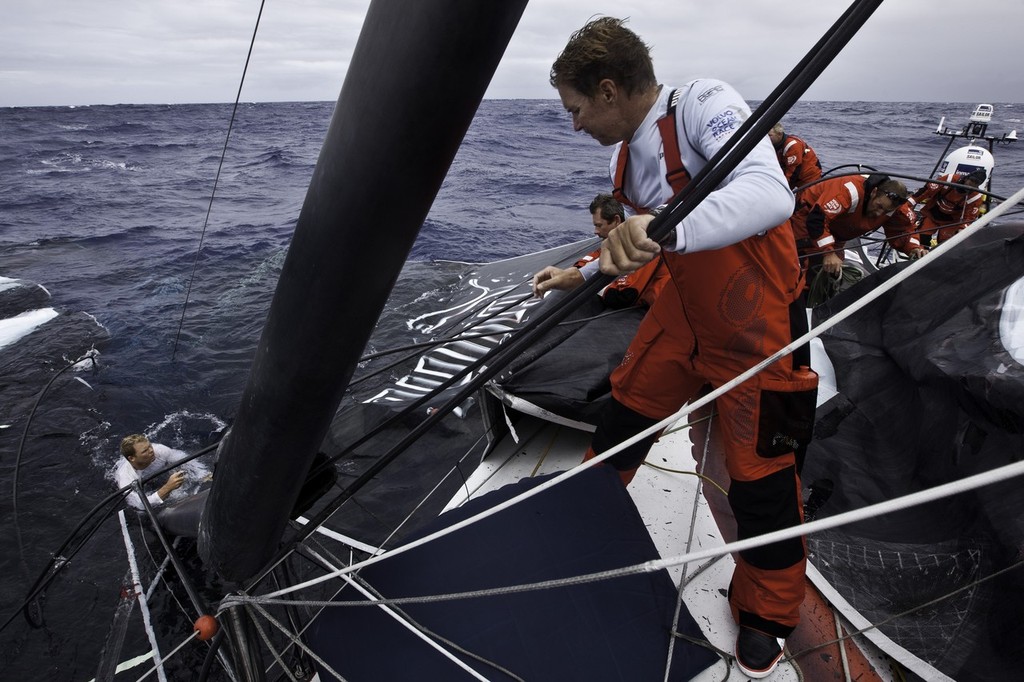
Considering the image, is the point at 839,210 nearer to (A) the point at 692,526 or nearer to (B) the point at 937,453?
(B) the point at 937,453

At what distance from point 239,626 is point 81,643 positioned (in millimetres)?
3375

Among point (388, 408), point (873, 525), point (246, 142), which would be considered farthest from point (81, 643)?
point (246, 142)

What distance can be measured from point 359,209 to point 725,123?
1.08 meters

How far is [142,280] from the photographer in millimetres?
10992

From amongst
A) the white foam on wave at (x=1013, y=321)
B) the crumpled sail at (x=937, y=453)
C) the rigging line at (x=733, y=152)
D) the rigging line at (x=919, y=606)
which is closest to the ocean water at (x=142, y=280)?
the rigging line at (x=733, y=152)

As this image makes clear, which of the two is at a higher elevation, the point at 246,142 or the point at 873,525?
the point at 246,142

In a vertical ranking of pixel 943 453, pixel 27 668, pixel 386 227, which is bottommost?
pixel 27 668

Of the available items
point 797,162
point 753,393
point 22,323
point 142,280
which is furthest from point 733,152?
point 142,280

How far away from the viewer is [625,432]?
241cm

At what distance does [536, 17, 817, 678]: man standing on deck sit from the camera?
4.32 ft

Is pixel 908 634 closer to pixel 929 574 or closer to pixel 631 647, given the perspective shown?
pixel 929 574

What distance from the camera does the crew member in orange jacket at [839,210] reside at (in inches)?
207

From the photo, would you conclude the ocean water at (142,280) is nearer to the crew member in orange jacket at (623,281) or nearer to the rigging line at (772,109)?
the crew member in orange jacket at (623,281)

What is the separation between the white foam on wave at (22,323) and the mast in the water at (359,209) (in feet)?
31.6
